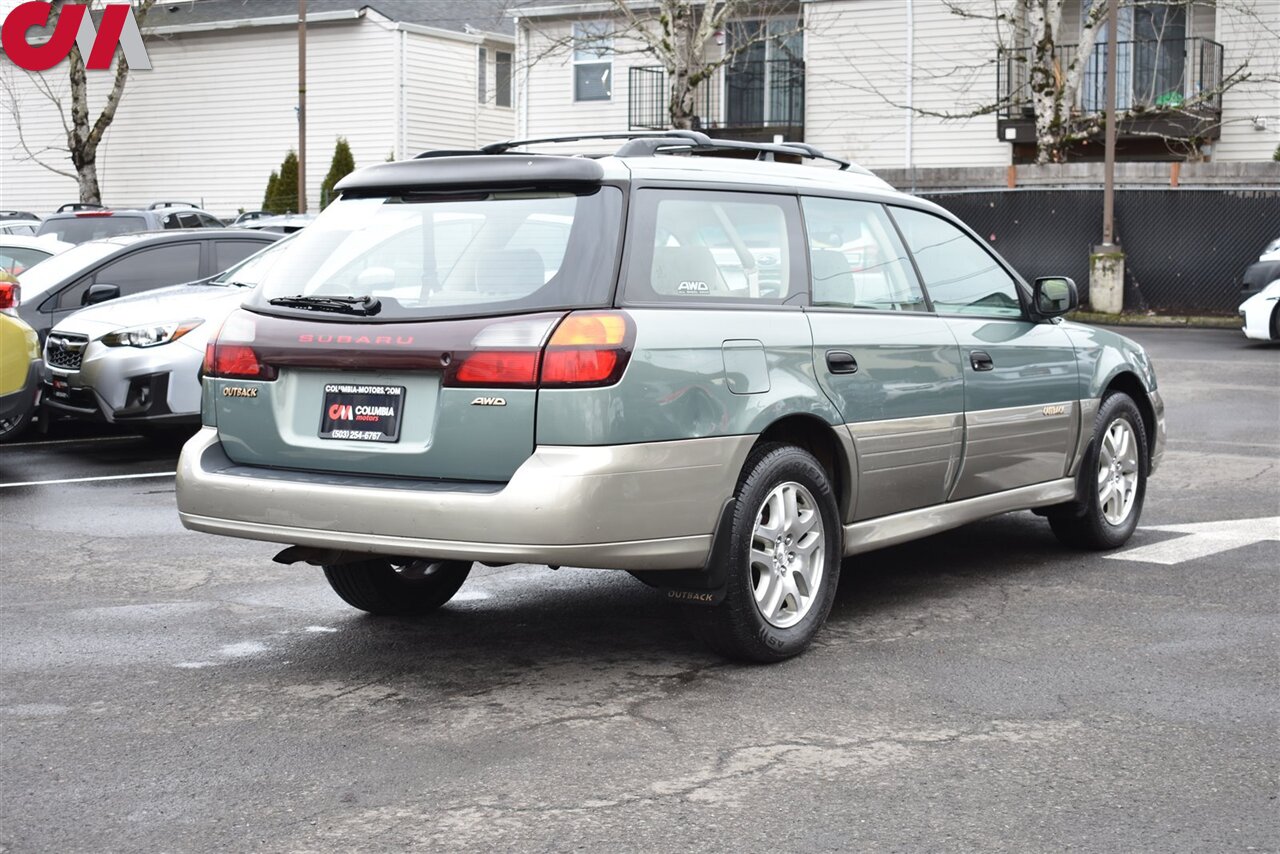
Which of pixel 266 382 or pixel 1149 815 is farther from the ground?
pixel 266 382

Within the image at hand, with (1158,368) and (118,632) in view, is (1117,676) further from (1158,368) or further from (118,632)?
(1158,368)

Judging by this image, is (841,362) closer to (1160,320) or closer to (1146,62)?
(1160,320)

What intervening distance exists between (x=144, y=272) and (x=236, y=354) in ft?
25.5

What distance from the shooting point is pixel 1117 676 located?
5.48m

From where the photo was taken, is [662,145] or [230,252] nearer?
[662,145]

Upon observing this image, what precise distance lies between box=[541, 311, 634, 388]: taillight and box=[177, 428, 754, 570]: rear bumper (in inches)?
8.6

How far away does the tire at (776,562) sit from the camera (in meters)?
5.42

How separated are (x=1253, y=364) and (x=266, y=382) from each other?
15048mm

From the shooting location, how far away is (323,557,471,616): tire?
20.8 ft

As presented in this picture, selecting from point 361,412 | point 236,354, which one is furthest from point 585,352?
point 236,354

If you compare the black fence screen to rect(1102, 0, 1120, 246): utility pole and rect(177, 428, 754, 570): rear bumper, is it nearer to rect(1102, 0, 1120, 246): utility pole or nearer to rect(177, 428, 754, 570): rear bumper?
rect(1102, 0, 1120, 246): utility pole

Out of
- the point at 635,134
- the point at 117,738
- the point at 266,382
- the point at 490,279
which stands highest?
the point at 635,134

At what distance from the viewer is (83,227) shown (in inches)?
797

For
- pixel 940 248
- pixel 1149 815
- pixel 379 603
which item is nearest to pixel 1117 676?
pixel 1149 815
